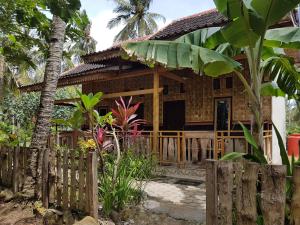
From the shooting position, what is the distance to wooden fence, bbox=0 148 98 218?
13.6 feet

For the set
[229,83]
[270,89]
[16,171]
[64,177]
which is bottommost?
[16,171]

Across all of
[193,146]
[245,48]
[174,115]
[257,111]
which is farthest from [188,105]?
[257,111]

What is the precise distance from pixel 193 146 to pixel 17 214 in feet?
16.2

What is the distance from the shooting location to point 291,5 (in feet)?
9.52

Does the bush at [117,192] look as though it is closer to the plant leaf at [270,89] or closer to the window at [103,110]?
the plant leaf at [270,89]

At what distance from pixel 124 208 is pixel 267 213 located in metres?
2.58

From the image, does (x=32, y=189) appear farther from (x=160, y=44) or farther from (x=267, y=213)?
(x=267, y=213)

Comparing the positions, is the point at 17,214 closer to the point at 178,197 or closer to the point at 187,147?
the point at 178,197

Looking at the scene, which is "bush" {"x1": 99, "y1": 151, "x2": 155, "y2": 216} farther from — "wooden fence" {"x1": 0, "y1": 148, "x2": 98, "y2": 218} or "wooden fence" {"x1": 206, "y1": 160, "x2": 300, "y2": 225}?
"wooden fence" {"x1": 206, "y1": 160, "x2": 300, "y2": 225}

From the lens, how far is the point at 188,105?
12047 millimetres

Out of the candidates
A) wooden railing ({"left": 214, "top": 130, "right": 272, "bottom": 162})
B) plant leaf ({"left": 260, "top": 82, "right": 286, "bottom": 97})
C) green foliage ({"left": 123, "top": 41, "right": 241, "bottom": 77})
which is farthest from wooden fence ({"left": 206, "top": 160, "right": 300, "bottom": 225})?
wooden railing ({"left": 214, "top": 130, "right": 272, "bottom": 162})

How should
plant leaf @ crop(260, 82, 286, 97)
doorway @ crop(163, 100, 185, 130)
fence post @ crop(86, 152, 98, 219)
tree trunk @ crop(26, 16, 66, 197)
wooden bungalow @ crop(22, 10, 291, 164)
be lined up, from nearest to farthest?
fence post @ crop(86, 152, 98, 219) < plant leaf @ crop(260, 82, 286, 97) < tree trunk @ crop(26, 16, 66, 197) < wooden bungalow @ crop(22, 10, 291, 164) < doorway @ crop(163, 100, 185, 130)

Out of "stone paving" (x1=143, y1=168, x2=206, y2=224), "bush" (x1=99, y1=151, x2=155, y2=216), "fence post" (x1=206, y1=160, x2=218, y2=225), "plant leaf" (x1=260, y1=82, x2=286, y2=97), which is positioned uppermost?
"plant leaf" (x1=260, y1=82, x2=286, y2=97)

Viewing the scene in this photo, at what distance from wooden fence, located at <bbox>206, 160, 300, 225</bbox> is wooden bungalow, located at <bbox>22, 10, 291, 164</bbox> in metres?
4.92
